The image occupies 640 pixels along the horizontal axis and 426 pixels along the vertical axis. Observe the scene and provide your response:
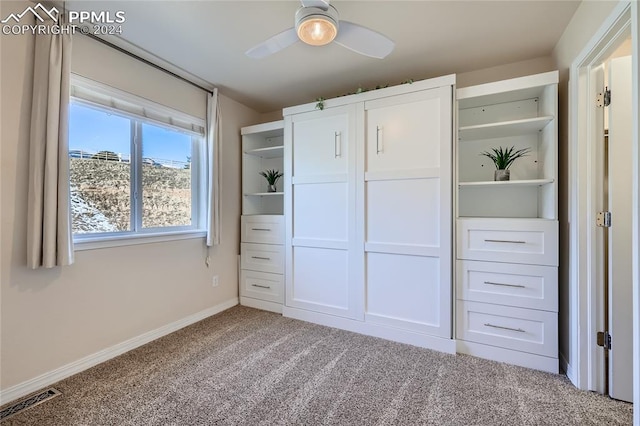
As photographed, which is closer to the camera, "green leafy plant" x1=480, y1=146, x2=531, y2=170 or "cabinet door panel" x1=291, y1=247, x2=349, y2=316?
"green leafy plant" x1=480, y1=146, x2=531, y2=170

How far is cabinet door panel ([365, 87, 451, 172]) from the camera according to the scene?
7.72 feet

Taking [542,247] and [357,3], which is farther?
[542,247]

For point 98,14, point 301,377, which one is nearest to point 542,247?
point 301,377

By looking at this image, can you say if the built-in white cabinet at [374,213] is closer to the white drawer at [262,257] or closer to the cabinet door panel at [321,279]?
the cabinet door panel at [321,279]

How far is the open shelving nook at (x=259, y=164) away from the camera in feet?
11.3

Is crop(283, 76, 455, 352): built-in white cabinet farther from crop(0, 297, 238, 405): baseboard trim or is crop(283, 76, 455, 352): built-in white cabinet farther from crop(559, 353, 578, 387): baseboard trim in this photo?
crop(0, 297, 238, 405): baseboard trim

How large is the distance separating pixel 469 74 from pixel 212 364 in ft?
11.2

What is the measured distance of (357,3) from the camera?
178 centimetres

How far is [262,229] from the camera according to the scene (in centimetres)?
332

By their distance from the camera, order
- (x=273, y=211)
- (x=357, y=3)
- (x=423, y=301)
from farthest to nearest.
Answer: (x=273, y=211) → (x=423, y=301) → (x=357, y=3)

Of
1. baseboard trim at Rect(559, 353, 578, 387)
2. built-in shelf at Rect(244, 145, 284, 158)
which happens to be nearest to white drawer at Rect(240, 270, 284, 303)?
built-in shelf at Rect(244, 145, 284, 158)

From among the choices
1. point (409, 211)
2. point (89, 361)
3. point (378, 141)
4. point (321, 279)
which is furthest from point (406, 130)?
point (89, 361)

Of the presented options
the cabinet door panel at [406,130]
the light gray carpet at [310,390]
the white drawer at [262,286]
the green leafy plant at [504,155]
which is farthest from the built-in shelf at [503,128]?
the white drawer at [262,286]

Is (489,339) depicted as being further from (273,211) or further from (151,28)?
(151,28)
